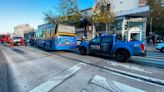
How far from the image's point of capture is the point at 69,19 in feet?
89.1

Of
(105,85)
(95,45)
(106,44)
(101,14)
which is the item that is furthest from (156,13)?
(105,85)

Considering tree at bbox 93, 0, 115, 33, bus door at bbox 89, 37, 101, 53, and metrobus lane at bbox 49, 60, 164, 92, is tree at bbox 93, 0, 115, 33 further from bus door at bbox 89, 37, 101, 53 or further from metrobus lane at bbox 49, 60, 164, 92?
metrobus lane at bbox 49, 60, 164, 92

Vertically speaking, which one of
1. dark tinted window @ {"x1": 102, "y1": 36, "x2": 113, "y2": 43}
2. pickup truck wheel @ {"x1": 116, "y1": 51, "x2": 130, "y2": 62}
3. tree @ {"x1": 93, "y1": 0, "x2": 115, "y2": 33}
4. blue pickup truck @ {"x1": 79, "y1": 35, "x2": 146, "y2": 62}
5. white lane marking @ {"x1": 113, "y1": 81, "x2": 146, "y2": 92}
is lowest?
white lane marking @ {"x1": 113, "y1": 81, "x2": 146, "y2": 92}

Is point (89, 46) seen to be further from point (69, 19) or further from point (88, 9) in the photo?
point (88, 9)

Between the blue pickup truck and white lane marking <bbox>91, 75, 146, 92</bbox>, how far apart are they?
443cm

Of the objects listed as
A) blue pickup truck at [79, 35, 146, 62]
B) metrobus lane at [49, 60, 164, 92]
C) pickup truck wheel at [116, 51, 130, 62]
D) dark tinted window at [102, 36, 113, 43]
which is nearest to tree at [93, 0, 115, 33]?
blue pickup truck at [79, 35, 146, 62]

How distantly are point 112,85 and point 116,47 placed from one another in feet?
18.1

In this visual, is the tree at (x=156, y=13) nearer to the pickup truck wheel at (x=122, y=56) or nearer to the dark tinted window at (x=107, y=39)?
the dark tinted window at (x=107, y=39)

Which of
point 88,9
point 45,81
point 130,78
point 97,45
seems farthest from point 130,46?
point 88,9

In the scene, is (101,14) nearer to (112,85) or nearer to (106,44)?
(106,44)

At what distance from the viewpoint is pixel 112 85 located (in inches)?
210

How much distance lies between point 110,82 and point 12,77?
13.6 feet

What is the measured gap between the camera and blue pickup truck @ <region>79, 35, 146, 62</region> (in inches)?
386

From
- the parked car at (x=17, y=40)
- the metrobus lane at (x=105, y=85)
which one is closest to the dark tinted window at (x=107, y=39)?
the metrobus lane at (x=105, y=85)
